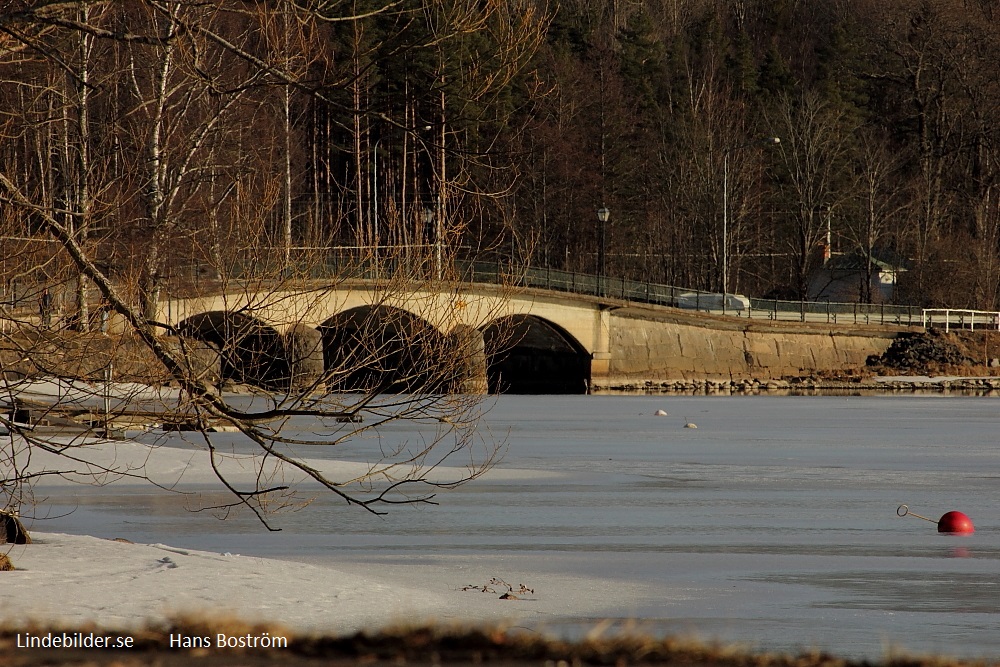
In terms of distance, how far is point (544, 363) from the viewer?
6212 centimetres

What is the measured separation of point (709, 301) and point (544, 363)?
753cm

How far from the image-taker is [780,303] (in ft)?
204

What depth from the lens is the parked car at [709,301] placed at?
60.9 m

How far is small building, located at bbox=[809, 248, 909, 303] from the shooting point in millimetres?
78125

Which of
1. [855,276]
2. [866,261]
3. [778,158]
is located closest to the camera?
[866,261]

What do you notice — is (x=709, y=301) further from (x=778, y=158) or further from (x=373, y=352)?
(x=373, y=352)

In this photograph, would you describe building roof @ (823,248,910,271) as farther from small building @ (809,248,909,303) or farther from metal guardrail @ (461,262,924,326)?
metal guardrail @ (461,262,924,326)

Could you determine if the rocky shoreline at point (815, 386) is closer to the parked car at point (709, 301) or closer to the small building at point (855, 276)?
the parked car at point (709, 301)

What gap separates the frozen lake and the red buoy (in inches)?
6.5

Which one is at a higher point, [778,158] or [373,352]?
[778,158]

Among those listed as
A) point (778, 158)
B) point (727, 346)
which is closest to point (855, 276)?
point (778, 158)

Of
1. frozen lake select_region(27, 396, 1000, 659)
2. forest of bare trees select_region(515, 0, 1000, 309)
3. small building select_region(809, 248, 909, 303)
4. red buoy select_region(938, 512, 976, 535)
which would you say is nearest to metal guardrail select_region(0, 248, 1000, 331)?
forest of bare trees select_region(515, 0, 1000, 309)

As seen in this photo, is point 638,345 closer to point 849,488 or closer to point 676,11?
point 849,488

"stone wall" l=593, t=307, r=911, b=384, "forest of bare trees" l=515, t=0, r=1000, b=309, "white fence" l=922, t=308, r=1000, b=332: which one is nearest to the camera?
"stone wall" l=593, t=307, r=911, b=384
